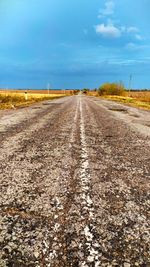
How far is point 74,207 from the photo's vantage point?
2936 mm

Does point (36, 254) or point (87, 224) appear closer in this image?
point (36, 254)

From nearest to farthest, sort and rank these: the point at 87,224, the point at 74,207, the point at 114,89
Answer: the point at 87,224
the point at 74,207
the point at 114,89

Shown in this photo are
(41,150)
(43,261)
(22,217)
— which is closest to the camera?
(43,261)

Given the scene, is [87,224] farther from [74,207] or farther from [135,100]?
[135,100]

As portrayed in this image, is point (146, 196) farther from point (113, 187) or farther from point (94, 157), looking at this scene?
point (94, 157)

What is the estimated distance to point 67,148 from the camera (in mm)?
5801

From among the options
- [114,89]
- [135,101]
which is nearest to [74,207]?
[135,101]

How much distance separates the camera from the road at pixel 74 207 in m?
2.14

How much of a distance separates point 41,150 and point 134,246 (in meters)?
3.56

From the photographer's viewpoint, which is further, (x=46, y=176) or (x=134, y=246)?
(x=46, y=176)

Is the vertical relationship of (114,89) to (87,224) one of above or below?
above

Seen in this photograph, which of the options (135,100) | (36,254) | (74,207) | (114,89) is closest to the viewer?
(36,254)

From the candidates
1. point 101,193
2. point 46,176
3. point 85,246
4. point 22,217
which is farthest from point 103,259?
point 46,176

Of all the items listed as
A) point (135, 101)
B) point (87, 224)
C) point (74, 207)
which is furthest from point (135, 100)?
point (87, 224)
